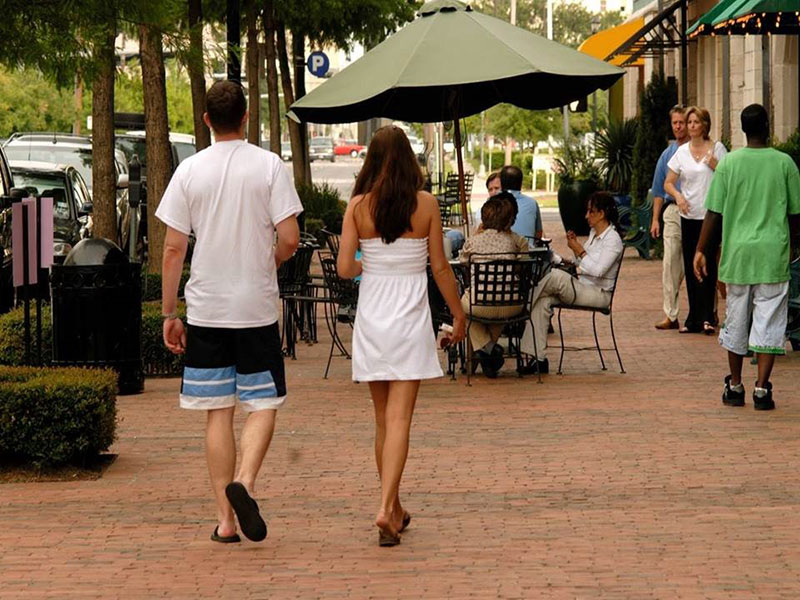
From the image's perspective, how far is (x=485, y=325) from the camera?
12109 millimetres

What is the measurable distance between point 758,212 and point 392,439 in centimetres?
429

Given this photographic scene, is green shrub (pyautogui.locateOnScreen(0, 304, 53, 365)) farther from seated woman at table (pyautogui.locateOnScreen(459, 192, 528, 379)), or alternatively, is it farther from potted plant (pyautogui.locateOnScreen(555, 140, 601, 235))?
potted plant (pyautogui.locateOnScreen(555, 140, 601, 235))

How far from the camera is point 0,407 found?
8539mm

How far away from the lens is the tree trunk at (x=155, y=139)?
613 inches

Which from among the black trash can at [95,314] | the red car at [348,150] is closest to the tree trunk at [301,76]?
the black trash can at [95,314]

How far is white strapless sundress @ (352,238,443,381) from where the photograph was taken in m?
6.97

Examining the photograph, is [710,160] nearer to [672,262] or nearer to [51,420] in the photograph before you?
[672,262]

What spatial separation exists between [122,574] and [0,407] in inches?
93.0

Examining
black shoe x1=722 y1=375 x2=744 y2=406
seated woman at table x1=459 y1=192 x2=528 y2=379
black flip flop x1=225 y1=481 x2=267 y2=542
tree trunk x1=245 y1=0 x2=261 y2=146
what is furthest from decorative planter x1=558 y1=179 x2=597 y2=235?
black flip flop x1=225 y1=481 x2=267 y2=542

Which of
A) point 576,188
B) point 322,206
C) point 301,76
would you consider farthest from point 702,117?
→ point 301,76

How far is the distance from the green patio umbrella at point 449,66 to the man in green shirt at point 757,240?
68.3 inches

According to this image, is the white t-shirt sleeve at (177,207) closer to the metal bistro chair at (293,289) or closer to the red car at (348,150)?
the metal bistro chair at (293,289)

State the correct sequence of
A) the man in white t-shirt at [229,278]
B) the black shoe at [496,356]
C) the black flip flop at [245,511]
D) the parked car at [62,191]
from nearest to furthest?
the black flip flop at [245,511]
the man in white t-shirt at [229,278]
the black shoe at [496,356]
the parked car at [62,191]

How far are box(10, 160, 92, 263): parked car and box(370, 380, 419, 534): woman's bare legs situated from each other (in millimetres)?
12405
